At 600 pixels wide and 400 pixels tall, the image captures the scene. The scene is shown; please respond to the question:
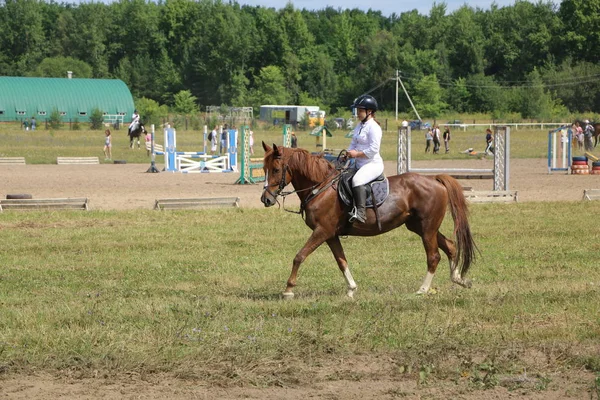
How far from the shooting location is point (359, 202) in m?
11.5

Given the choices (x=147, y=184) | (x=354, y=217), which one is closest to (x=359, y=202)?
(x=354, y=217)

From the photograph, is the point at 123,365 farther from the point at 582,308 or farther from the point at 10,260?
the point at 10,260

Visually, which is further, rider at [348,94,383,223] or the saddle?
the saddle

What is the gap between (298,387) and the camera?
7.57 meters

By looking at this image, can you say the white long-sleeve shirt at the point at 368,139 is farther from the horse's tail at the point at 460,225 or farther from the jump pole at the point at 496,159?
the jump pole at the point at 496,159

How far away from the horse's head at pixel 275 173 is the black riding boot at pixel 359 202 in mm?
923

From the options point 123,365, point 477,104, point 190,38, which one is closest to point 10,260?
point 123,365

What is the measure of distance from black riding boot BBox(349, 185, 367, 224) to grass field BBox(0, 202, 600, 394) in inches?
39.8

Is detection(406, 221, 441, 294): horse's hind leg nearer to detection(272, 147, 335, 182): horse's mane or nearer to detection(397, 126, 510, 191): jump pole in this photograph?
detection(272, 147, 335, 182): horse's mane

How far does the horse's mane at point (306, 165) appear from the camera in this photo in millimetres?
11727

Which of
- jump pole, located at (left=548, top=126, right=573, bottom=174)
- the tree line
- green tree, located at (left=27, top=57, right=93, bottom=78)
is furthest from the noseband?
green tree, located at (left=27, top=57, right=93, bottom=78)

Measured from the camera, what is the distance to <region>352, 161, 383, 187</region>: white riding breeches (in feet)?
37.8

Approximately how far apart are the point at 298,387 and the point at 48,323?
10.6 ft

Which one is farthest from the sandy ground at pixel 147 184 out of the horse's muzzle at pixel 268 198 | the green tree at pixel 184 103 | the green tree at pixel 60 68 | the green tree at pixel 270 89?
the green tree at pixel 60 68
